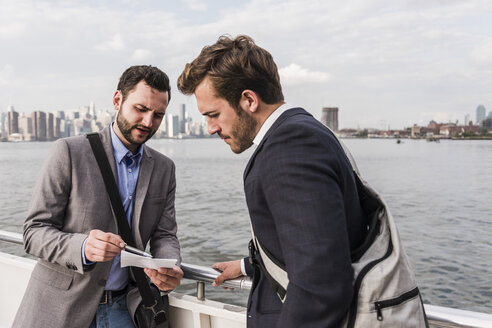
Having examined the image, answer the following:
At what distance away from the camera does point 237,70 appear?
1.47m

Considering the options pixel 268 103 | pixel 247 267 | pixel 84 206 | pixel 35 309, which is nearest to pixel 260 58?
pixel 268 103

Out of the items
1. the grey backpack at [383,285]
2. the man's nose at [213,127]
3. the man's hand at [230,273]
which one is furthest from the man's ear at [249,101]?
the man's hand at [230,273]

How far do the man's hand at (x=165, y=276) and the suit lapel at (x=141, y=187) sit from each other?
21cm

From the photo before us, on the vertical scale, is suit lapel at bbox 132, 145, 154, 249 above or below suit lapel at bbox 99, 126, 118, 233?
below

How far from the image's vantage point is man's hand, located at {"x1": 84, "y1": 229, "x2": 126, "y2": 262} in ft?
5.90

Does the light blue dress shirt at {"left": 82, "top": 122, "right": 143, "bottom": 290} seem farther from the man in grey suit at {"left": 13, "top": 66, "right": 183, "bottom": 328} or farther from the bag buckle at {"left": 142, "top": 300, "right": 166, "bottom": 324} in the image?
the bag buckle at {"left": 142, "top": 300, "right": 166, "bottom": 324}

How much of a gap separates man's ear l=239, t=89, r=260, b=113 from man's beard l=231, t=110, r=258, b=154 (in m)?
0.02

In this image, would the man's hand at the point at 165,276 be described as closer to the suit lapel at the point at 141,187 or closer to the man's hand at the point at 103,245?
the suit lapel at the point at 141,187

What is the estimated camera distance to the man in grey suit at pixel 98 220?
1.96 meters

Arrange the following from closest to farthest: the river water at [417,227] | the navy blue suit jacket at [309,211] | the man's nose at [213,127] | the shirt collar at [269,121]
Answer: the navy blue suit jacket at [309,211] → the shirt collar at [269,121] → the man's nose at [213,127] → the river water at [417,227]

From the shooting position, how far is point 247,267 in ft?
6.73

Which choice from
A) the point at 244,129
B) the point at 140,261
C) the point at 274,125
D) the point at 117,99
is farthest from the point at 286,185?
the point at 117,99

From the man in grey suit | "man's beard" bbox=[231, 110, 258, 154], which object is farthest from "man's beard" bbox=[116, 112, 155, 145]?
"man's beard" bbox=[231, 110, 258, 154]

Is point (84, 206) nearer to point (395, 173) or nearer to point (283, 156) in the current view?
point (283, 156)
